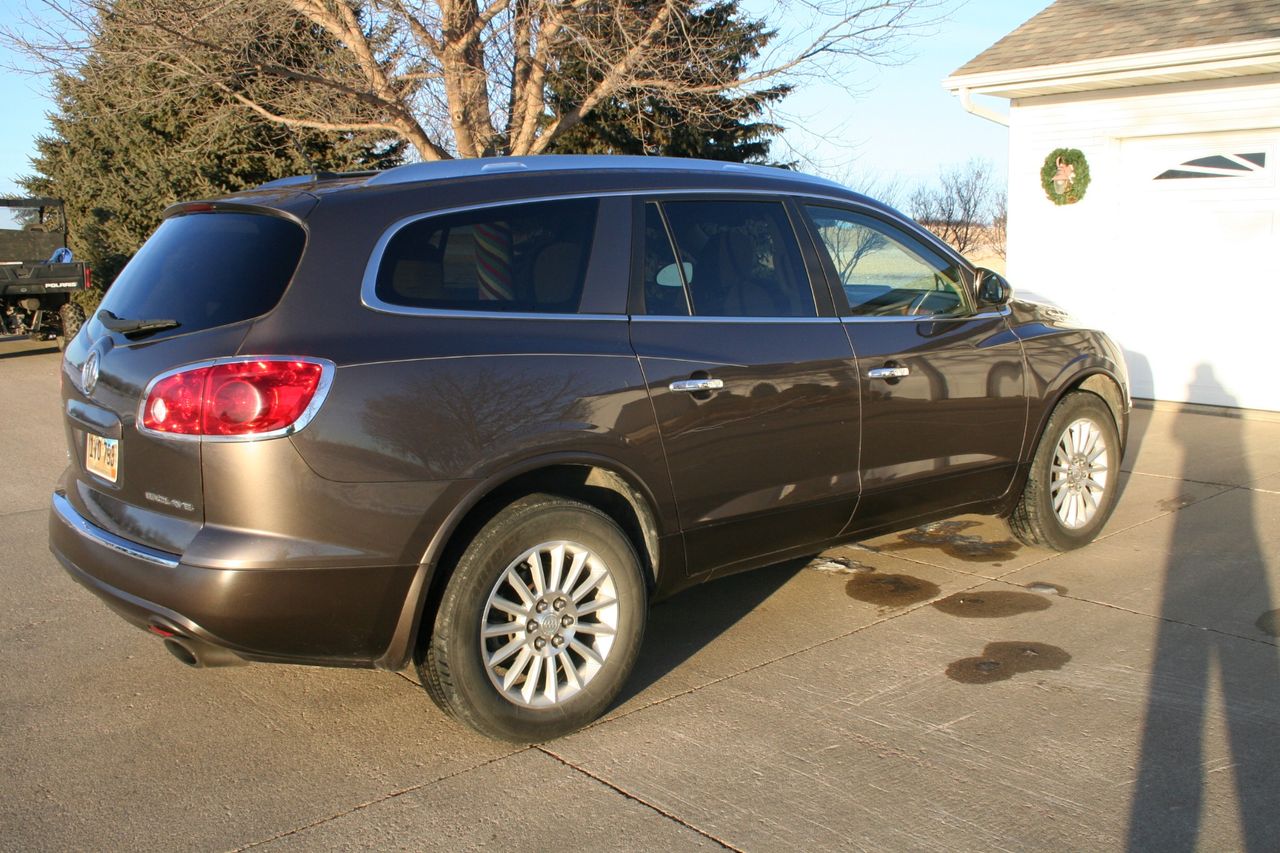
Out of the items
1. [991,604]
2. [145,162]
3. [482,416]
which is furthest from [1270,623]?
[145,162]

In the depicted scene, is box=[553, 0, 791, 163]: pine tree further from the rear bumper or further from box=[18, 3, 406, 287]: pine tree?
the rear bumper

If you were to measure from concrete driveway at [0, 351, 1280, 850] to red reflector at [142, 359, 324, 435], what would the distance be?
1128mm

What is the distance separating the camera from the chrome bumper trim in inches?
134

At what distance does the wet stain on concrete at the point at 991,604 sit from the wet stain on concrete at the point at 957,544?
1.95 ft

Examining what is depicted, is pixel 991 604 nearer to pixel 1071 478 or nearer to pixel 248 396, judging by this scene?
pixel 1071 478

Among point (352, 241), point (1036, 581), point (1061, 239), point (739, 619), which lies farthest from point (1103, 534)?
point (1061, 239)

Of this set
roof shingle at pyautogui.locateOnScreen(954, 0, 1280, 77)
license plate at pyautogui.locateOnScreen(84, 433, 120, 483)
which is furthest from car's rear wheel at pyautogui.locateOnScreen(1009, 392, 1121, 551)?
roof shingle at pyautogui.locateOnScreen(954, 0, 1280, 77)

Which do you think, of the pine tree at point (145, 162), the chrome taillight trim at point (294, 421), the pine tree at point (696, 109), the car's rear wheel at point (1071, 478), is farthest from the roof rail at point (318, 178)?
the pine tree at point (145, 162)

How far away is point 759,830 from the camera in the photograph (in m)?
3.24

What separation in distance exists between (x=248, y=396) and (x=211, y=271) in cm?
63

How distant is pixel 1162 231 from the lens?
10.1 m

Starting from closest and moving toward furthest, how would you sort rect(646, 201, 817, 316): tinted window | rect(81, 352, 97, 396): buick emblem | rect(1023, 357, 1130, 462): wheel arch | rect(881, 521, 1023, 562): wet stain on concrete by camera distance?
1. rect(81, 352, 97, 396): buick emblem
2. rect(646, 201, 817, 316): tinted window
3. rect(1023, 357, 1130, 462): wheel arch
4. rect(881, 521, 1023, 562): wet stain on concrete

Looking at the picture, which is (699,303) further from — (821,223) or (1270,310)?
(1270,310)

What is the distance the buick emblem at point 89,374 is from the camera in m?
3.79
